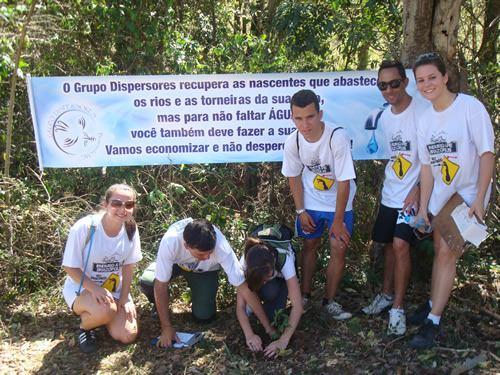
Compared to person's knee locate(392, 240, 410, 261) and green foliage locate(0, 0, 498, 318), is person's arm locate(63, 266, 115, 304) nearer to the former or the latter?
green foliage locate(0, 0, 498, 318)

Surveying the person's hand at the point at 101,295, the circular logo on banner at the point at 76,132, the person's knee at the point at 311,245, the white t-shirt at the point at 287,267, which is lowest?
the person's hand at the point at 101,295

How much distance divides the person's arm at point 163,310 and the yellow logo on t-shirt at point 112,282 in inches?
15.9

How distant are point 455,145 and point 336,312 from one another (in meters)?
1.59

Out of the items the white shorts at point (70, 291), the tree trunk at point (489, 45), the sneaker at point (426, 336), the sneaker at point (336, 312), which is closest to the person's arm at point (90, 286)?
the white shorts at point (70, 291)

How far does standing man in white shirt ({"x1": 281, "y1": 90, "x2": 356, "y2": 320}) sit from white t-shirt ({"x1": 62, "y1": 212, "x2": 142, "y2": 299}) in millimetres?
1344

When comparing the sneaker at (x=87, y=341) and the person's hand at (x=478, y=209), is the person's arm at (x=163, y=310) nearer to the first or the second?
the sneaker at (x=87, y=341)

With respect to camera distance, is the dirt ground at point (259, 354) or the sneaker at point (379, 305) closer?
the dirt ground at point (259, 354)

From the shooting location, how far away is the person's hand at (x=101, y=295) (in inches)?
150

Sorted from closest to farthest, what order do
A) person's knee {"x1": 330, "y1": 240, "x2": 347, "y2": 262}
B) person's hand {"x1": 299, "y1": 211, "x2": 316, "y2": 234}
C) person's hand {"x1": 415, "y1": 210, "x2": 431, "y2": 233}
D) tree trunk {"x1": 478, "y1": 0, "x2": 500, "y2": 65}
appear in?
person's hand {"x1": 415, "y1": 210, "x2": 431, "y2": 233}, person's knee {"x1": 330, "y1": 240, "x2": 347, "y2": 262}, person's hand {"x1": 299, "y1": 211, "x2": 316, "y2": 234}, tree trunk {"x1": 478, "y1": 0, "x2": 500, "y2": 65}

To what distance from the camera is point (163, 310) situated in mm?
3793

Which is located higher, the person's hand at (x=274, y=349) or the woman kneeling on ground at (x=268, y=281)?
the woman kneeling on ground at (x=268, y=281)

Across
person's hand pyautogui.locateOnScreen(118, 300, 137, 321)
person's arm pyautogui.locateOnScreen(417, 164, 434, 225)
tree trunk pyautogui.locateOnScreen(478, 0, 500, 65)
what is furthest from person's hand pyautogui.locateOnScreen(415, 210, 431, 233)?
tree trunk pyautogui.locateOnScreen(478, 0, 500, 65)

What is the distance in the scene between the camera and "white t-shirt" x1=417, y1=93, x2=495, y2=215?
329cm

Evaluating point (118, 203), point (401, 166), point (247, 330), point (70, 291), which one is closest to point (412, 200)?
point (401, 166)
